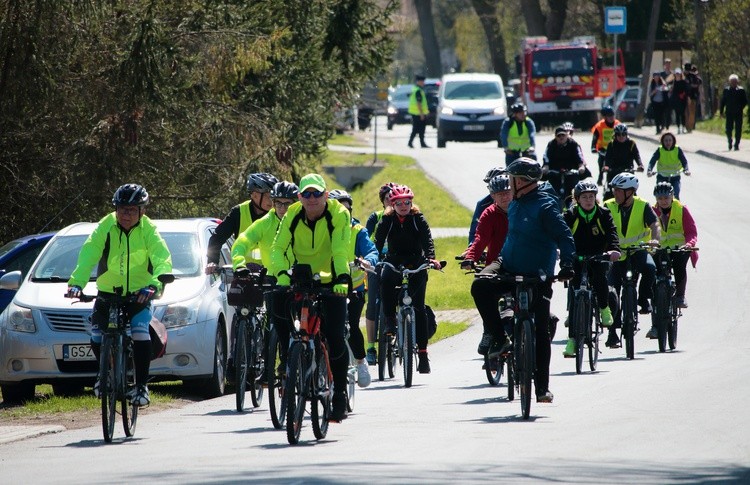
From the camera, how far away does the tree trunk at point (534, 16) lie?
217 feet

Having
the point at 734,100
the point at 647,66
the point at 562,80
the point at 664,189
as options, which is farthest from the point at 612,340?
the point at 647,66

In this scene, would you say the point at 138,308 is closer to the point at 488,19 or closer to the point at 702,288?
the point at 702,288

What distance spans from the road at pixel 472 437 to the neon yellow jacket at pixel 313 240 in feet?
3.90

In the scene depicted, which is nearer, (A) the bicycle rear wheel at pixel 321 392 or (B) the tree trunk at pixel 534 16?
(A) the bicycle rear wheel at pixel 321 392

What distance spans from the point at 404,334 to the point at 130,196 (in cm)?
412

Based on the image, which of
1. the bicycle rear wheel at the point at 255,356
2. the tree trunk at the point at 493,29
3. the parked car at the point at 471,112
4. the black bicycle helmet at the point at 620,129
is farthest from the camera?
the tree trunk at the point at 493,29

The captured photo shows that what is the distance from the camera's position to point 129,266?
36.2 ft

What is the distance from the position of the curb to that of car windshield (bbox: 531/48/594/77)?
128ft

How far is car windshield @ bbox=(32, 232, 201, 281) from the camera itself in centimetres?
1430

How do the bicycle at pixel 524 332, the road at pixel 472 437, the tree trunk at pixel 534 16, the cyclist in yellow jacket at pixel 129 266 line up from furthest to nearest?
1. the tree trunk at pixel 534 16
2. the bicycle at pixel 524 332
3. the cyclist in yellow jacket at pixel 129 266
4. the road at pixel 472 437

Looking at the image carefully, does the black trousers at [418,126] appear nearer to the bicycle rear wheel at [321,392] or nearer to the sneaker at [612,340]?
the sneaker at [612,340]

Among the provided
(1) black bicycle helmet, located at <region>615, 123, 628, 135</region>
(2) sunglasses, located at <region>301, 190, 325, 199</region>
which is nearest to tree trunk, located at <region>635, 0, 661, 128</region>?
(1) black bicycle helmet, located at <region>615, 123, 628, 135</region>

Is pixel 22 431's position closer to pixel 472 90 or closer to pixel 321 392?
pixel 321 392

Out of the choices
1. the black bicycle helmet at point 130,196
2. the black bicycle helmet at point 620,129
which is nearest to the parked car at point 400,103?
the black bicycle helmet at point 620,129
